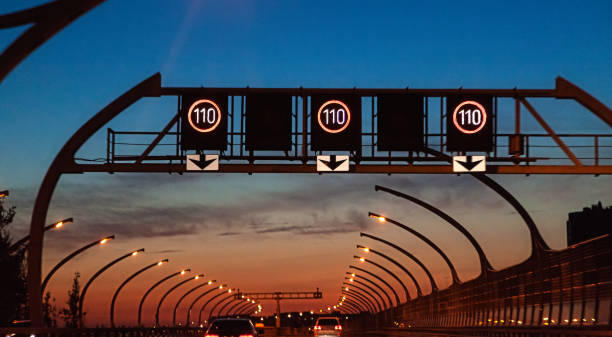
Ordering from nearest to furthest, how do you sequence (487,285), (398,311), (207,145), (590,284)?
(207,145), (590,284), (487,285), (398,311)

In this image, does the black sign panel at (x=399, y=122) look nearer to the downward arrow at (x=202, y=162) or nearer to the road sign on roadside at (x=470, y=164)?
the road sign on roadside at (x=470, y=164)

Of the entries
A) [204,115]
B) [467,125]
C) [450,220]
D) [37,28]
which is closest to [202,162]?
[204,115]

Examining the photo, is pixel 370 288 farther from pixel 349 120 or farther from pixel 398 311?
pixel 349 120

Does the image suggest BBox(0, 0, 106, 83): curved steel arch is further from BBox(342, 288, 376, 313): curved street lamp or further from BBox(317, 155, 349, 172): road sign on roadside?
BBox(342, 288, 376, 313): curved street lamp

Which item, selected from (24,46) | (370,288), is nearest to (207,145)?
(24,46)

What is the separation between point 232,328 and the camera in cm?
2906

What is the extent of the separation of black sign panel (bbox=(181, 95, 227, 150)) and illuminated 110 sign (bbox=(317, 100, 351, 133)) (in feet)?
8.40

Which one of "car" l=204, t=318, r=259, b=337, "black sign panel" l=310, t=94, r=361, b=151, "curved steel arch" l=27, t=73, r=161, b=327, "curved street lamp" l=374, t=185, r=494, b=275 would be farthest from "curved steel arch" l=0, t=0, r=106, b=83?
"curved street lamp" l=374, t=185, r=494, b=275

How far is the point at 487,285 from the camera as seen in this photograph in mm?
47125

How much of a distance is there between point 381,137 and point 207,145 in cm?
459

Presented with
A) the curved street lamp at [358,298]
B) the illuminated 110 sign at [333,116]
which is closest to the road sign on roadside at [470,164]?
the illuminated 110 sign at [333,116]

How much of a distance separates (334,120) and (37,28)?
45.0ft

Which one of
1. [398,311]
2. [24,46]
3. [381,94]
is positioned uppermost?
[381,94]

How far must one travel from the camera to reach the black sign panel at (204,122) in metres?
25.8
